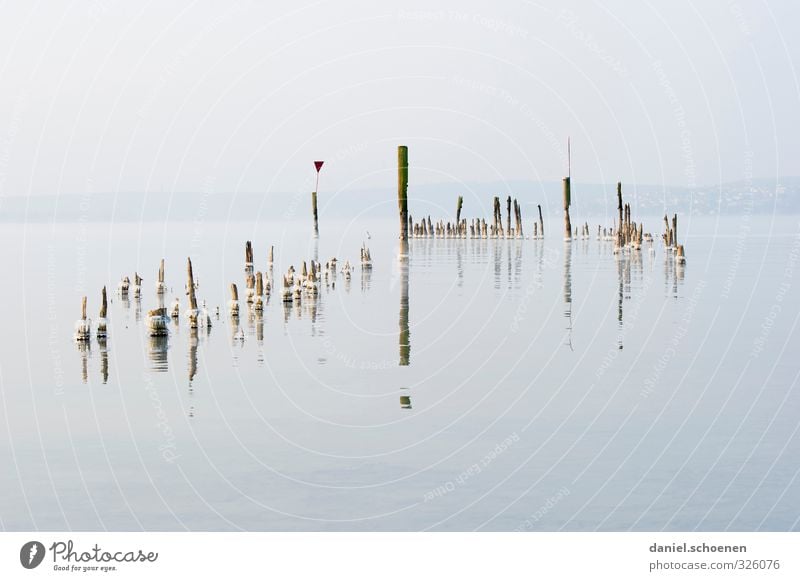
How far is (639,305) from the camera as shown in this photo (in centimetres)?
3834

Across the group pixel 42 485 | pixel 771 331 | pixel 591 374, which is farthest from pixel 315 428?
pixel 771 331

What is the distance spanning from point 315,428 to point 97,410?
3919 millimetres

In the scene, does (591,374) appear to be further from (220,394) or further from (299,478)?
(299,478)

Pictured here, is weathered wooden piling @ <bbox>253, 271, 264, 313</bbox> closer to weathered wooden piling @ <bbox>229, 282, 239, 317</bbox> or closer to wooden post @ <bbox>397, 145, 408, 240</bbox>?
weathered wooden piling @ <bbox>229, 282, 239, 317</bbox>

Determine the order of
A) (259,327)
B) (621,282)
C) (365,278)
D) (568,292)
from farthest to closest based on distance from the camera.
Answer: (365,278)
(621,282)
(568,292)
(259,327)

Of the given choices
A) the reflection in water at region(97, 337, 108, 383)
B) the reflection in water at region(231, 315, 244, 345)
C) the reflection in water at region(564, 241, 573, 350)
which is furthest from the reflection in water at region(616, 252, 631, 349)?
the reflection in water at region(97, 337, 108, 383)

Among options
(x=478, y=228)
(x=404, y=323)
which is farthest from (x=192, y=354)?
(x=478, y=228)

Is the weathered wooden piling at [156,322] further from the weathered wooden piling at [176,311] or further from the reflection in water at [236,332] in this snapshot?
the weathered wooden piling at [176,311]

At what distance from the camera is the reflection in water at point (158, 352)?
2600cm

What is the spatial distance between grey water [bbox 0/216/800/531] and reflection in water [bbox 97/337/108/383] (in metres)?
0.09

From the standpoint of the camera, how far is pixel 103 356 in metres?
27.7

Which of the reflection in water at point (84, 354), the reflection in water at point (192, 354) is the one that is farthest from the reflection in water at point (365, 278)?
the reflection in water at point (84, 354)

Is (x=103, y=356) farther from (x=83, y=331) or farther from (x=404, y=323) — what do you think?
(x=404, y=323)

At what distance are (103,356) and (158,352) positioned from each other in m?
1.12
